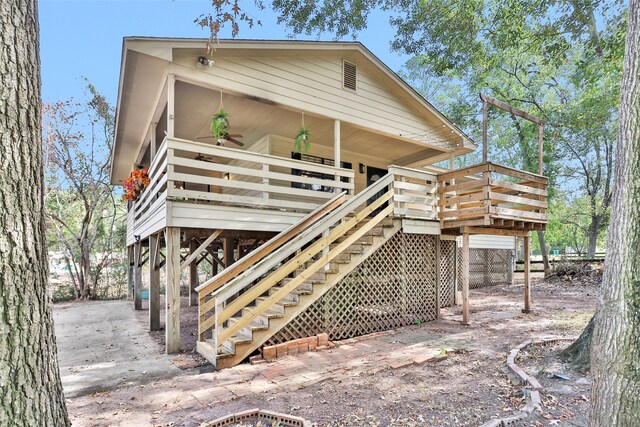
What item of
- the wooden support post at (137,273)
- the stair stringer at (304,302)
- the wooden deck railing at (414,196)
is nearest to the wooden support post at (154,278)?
the wooden support post at (137,273)

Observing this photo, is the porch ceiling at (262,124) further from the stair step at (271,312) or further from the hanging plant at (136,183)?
the stair step at (271,312)

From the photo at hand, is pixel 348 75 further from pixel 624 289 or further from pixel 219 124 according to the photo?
pixel 624 289

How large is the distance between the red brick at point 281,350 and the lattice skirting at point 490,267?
1092 centimetres

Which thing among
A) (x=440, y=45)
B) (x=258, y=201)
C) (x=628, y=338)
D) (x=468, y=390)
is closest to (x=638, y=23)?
(x=628, y=338)

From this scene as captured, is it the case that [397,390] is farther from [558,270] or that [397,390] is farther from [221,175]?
[558,270]

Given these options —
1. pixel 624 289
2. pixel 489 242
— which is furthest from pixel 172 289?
pixel 489 242

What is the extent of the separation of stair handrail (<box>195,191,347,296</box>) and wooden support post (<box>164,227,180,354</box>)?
0.61 m

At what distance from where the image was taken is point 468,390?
403cm

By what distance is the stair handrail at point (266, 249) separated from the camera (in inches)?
212

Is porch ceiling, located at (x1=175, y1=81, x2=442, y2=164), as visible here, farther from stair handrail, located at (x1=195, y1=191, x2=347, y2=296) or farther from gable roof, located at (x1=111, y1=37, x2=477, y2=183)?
stair handrail, located at (x1=195, y1=191, x2=347, y2=296)

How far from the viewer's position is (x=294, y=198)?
30.2 ft

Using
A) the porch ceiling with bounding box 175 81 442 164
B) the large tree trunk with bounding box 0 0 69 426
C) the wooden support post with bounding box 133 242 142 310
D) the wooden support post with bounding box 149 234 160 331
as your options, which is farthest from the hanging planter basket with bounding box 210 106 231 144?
the wooden support post with bounding box 133 242 142 310

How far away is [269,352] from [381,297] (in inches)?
110

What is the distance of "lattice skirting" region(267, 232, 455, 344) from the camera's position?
6.29m
